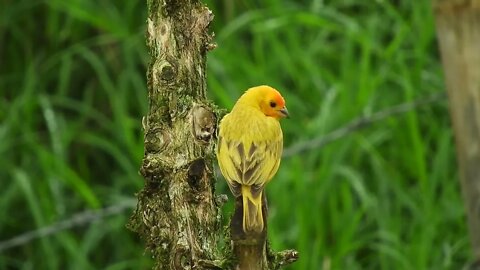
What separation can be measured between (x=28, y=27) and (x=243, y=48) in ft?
4.03

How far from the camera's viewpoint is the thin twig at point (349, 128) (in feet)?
17.9

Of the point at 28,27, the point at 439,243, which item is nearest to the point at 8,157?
the point at 28,27

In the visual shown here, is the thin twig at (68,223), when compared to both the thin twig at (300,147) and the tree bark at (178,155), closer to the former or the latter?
the thin twig at (300,147)

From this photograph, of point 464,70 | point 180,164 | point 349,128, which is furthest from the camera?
point 349,128

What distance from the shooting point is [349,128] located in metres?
5.45

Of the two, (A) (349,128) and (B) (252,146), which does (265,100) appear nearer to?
(B) (252,146)

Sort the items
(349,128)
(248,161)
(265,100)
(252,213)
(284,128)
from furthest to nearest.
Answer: (284,128) → (349,128) → (265,100) → (248,161) → (252,213)

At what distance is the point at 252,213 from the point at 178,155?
25 centimetres

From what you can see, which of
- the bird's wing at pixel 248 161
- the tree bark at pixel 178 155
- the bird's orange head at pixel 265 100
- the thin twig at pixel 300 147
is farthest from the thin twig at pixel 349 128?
the tree bark at pixel 178 155

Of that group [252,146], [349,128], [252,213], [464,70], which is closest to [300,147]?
[349,128]

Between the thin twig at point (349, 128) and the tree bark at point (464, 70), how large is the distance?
1326mm

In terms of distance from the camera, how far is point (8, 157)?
6.15 meters

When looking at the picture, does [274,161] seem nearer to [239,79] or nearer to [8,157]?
[239,79]

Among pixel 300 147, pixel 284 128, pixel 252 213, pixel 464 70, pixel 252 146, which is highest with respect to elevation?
pixel 284 128
